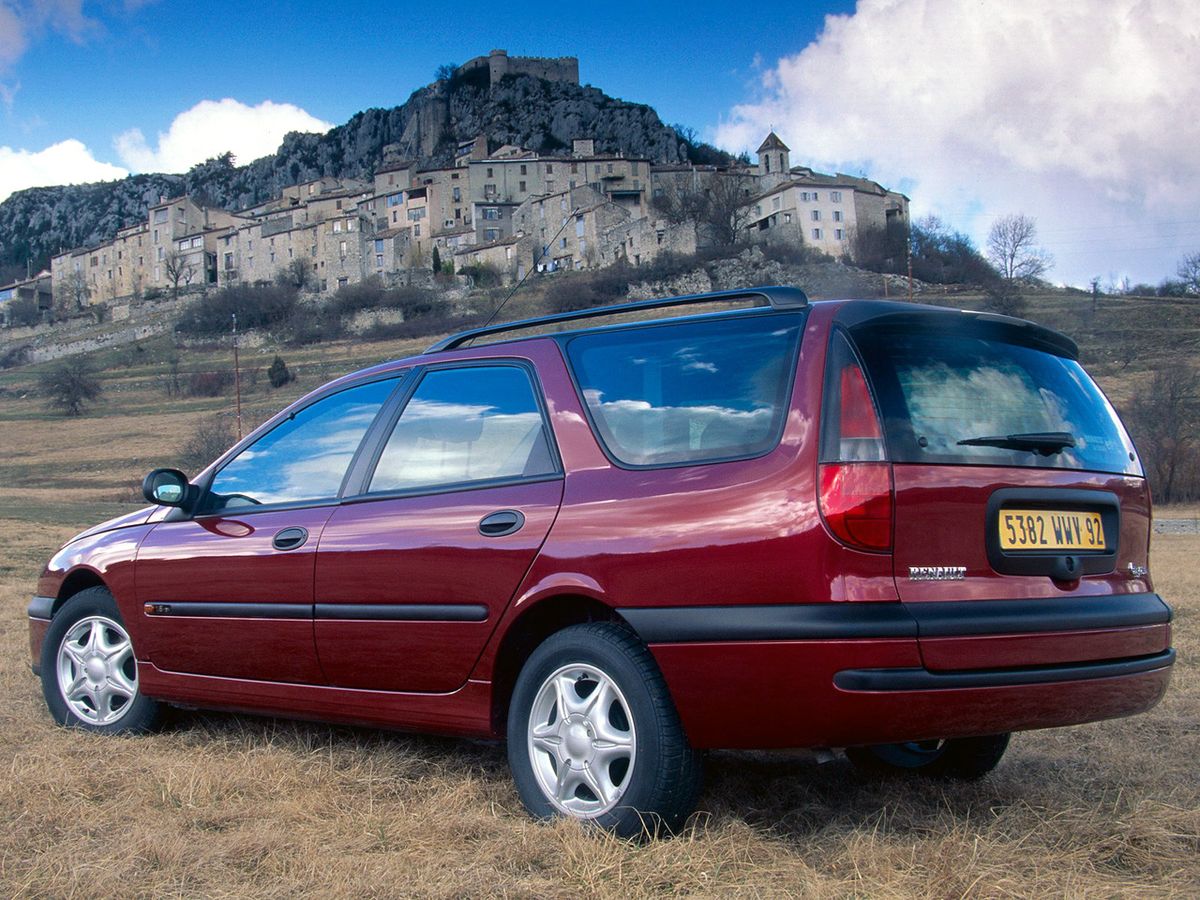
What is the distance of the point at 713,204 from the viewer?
110 meters

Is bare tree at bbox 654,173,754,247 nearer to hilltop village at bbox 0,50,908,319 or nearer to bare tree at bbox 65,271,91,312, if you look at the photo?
hilltop village at bbox 0,50,908,319

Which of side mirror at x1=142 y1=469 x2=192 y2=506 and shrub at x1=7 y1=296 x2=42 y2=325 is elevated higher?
shrub at x1=7 y1=296 x2=42 y2=325

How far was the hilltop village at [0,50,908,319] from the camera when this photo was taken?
109250 millimetres

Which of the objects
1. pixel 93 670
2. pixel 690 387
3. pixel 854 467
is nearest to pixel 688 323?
pixel 690 387

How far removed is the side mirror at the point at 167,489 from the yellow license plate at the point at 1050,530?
11.1ft

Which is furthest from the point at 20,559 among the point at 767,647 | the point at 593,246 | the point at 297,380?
the point at 593,246

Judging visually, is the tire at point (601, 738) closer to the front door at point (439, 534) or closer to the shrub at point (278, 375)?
the front door at point (439, 534)

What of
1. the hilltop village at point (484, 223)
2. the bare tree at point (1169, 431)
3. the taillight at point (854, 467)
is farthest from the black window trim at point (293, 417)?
the hilltop village at point (484, 223)

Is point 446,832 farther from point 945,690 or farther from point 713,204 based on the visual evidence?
point 713,204

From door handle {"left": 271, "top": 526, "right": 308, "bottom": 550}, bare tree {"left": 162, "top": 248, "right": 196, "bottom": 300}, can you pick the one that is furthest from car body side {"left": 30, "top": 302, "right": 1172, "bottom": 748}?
bare tree {"left": 162, "top": 248, "right": 196, "bottom": 300}

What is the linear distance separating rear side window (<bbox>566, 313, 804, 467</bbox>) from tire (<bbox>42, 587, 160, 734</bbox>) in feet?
8.98

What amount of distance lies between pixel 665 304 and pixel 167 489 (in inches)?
91.9

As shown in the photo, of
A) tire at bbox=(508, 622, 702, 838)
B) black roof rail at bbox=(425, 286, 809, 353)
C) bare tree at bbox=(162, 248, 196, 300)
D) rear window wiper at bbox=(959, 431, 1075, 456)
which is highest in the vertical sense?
bare tree at bbox=(162, 248, 196, 300)

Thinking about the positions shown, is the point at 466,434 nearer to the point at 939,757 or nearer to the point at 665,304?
the point at 665,304
